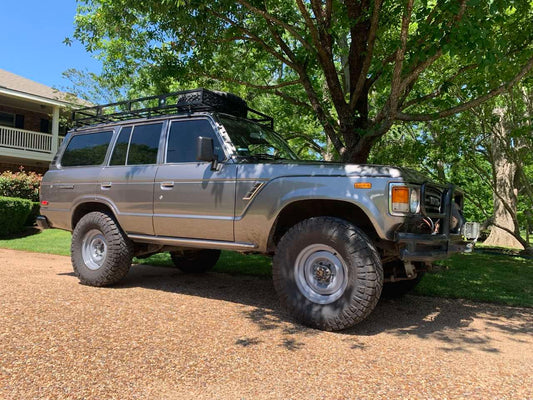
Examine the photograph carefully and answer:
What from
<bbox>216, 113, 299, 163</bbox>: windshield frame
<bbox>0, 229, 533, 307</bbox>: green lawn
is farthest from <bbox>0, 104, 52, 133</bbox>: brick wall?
<bbox>216, 113, 299, 163</bbox>: windshield frame

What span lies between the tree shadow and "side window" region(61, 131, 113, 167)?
1.84 meters

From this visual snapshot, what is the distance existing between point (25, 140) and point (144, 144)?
16.4 metres

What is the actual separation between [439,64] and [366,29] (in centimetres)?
335

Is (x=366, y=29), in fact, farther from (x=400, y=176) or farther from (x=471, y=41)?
(x=400, y=176)

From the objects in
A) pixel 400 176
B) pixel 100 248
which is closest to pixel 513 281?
pixel 400 176

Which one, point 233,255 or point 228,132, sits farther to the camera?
point 233,255

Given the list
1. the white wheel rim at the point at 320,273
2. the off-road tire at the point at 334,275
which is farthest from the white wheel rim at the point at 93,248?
the white wheel rim at the point at 320,273

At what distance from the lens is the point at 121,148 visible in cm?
582

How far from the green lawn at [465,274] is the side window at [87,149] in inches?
111

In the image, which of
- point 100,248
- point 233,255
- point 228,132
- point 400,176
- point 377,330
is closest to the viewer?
point 400,176

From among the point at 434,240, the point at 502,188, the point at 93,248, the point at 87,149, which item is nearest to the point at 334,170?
the point at 434,240

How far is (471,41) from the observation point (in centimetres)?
486

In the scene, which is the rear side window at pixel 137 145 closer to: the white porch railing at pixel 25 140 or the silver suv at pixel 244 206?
the silver suv at pixel 244 206

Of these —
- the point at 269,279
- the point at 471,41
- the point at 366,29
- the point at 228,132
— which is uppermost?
the point at 366,29
